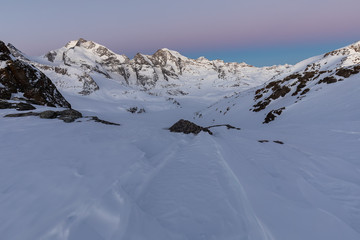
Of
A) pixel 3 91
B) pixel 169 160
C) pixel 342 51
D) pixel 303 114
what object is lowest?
pixel 169 160

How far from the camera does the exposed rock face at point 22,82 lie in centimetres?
2307

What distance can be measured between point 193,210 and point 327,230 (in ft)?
9.73

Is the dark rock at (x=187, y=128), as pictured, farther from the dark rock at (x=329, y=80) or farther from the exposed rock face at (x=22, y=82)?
the dark rock at (x=329, y=80)

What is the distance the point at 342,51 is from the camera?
118688mm

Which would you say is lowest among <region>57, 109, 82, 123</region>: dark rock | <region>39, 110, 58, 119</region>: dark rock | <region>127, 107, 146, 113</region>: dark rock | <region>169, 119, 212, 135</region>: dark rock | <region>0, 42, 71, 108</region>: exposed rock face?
<region>127, 107, 146, 113</region>: dark rock

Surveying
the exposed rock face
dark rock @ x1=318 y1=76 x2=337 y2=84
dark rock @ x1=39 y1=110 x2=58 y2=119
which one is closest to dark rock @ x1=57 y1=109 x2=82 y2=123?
dark rock @ x1=39 y1=110 x2=58 y2=119

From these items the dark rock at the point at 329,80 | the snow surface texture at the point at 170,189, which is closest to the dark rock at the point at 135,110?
the dark rock at the point at 329,80

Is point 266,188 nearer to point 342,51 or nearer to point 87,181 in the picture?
point 87,181

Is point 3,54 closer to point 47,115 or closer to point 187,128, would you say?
point 47,115

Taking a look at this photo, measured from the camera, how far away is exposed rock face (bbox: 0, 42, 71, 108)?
23069mm

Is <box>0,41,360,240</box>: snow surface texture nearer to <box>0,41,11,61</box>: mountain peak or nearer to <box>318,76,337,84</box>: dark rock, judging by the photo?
<box>318,76,337,84</box>: dark rock

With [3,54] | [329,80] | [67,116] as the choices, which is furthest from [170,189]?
[3,54]

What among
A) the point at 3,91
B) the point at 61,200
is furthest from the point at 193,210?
the point at 3,91

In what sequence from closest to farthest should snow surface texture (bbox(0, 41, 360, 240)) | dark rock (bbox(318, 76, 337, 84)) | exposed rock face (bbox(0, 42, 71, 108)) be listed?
snow surface texture (bbox(0, 41, 360, 240))
exposed rock face (bbox(0, 42, 71, 108))
dark rock (bbox(318, 76, 337, 84))
